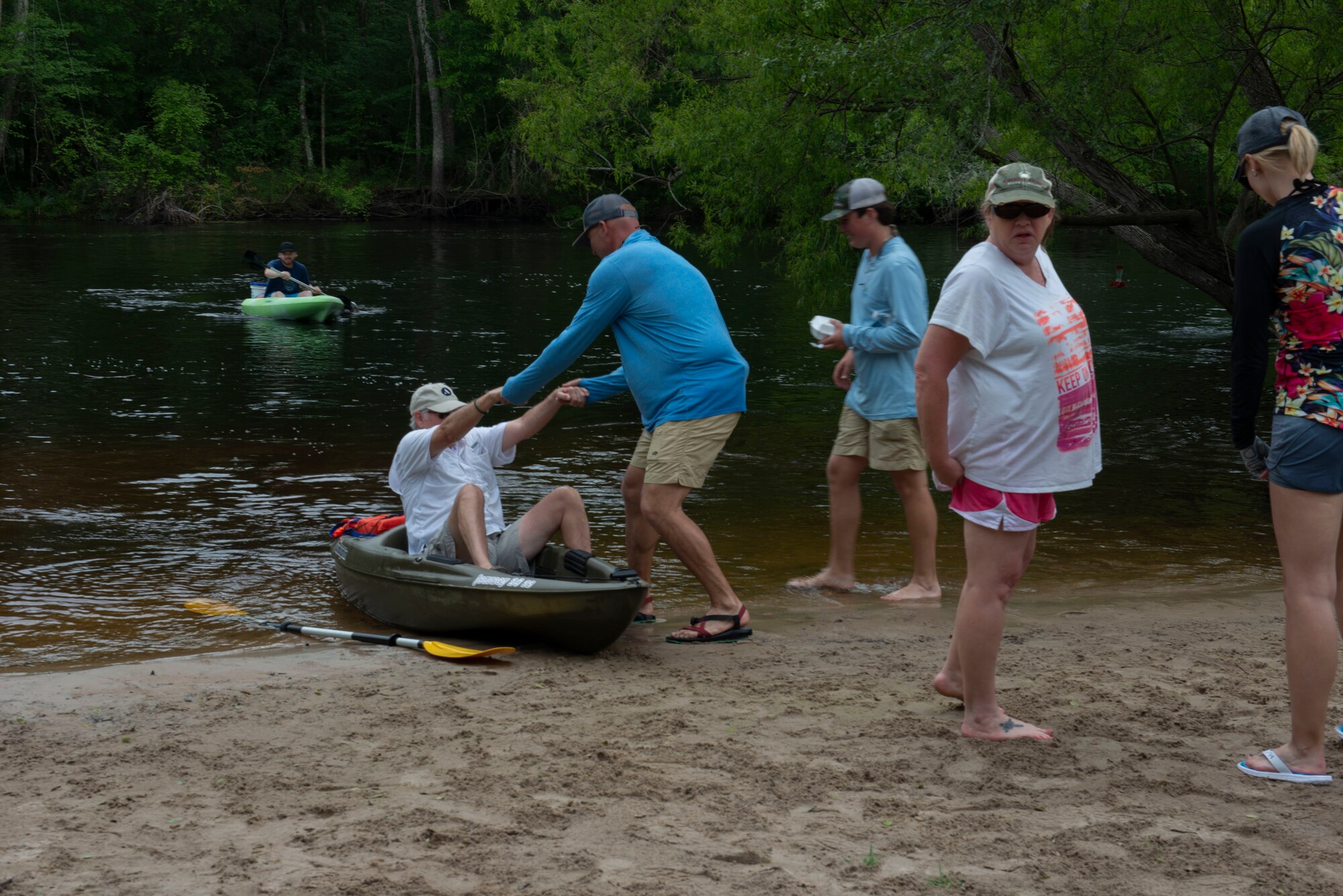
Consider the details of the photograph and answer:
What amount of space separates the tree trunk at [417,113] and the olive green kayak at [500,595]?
4853 cm

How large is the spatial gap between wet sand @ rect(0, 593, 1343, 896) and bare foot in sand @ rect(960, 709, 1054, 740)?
53mm

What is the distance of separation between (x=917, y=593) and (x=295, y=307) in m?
16.4

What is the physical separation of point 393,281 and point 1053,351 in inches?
992

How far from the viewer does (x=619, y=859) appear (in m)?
3.42

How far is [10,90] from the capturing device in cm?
4556

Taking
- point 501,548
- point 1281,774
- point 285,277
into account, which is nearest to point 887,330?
point 501,548

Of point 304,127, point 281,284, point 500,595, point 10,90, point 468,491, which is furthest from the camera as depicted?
point 304,127

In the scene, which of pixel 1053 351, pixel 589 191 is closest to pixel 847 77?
pixel 1053 351

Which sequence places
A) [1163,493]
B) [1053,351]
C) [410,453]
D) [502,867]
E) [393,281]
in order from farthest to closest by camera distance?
[393,281] → [1163,493] → [410,453] → [1053,351] → [502,867]

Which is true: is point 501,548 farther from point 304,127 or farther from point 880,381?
point 304,127

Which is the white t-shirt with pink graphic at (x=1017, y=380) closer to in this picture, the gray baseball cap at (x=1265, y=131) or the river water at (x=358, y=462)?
the gray baseball cap at (x=1265, y=131)

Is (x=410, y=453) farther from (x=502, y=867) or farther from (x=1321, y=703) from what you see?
(x=1321, y=703)

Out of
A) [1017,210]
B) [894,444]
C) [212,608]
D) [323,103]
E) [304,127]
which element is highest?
[323,103]

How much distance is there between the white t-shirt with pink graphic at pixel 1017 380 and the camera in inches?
156
